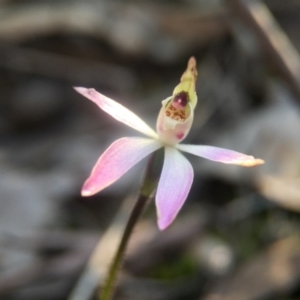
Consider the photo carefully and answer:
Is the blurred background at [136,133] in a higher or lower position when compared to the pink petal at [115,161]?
higher

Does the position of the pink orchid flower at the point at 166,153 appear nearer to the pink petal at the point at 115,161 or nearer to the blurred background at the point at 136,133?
the pink petal at the point at 115,161

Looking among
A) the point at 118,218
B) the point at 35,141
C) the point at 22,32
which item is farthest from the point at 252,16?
the point at 22,32

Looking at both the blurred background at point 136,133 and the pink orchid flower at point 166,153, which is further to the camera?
the blurred background at point 136,133

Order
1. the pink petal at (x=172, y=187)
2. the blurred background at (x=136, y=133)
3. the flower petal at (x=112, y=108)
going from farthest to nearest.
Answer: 1. the blurred background at (x=136, y=133)
2. the flower petal at (x=112, y=108)
3. the pink petal at (x=172, y=187)

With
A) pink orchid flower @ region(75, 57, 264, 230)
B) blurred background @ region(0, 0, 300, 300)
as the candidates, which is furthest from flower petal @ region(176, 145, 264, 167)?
blurred background @ region(0, 0, 300, 300)

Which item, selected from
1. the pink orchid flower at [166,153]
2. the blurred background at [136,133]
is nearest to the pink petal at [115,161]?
the pink orchid flower at [166,153]

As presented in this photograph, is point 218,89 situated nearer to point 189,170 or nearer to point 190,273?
point 190,273

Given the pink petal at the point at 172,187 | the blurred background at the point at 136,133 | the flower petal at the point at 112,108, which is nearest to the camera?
the pink petal at the point at 172,187

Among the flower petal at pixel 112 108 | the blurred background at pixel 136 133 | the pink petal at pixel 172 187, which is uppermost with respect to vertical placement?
the blurred background at pixel 136 133

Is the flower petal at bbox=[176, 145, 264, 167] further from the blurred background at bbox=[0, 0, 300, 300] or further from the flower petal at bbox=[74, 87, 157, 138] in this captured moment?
the blurred background at bbox=[0, 0, 300, 300]
